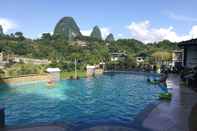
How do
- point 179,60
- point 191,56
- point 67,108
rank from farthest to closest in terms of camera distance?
point 179,60, point 191,56, point 67,108

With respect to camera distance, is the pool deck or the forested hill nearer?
the pool deck

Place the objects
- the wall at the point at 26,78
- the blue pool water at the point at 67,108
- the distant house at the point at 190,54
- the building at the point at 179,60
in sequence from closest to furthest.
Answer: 1. the blue pool water at the point at 67,108
2. the distant house at the point at 190,54
3. the wall at the point at 26,78
4. the building at the point at 179,60

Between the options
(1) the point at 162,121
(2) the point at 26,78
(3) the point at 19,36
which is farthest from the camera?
(3) the point at 19,36

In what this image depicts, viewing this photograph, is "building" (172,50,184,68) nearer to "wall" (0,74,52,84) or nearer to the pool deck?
"wall" (0,74,52,84)

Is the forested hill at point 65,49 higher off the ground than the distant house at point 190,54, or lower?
higher

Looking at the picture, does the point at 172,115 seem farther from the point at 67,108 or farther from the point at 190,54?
the point at 190,54

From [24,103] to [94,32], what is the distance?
15208 cm

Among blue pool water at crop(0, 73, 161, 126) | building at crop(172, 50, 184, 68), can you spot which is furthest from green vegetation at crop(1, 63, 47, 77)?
building at crop(172, 50, 184, 68)

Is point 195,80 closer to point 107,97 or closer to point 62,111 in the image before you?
point 107,97

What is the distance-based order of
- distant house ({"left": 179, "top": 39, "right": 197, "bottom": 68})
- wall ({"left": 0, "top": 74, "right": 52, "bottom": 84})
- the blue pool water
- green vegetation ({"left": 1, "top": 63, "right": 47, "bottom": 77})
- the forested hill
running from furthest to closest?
the forested hill → green vegetation ({"left": 1, "top": 63, "right": 47, "bottom": 77}) → wall ({"left": 0, "top": 74, "right": 52, "bottom": 84}) → distant house ({"left": 179, "top": 39, "right": 197, "bottom": 68}) → the blue pool water

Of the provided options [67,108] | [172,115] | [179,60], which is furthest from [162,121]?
[179,60]

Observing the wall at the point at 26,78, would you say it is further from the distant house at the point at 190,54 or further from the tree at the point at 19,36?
the tree at the point at 19,36

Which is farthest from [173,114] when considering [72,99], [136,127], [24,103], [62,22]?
[62,22]

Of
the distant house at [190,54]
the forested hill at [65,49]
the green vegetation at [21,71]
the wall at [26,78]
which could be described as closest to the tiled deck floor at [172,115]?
the distant house at [190,54]
